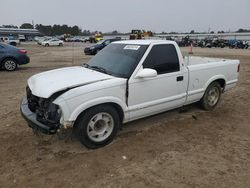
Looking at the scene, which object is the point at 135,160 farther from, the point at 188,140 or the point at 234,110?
the point at 234,110

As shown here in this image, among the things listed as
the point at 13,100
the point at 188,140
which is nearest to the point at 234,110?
the point at 188,140

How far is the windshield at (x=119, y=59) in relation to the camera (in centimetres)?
476

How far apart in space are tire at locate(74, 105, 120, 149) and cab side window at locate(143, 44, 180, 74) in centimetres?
110

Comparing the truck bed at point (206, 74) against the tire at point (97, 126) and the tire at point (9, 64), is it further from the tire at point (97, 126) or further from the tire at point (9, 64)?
the tire at point (9, 64)

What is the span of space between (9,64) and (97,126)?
10.2m

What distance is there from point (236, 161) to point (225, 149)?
0.40 m

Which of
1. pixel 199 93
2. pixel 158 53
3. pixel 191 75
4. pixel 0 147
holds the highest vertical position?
pixel 158 53

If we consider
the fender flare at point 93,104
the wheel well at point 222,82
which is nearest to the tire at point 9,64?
the wheel well at point 222,82

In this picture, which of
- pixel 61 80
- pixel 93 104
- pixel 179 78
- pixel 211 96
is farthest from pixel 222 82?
pixel 61 80

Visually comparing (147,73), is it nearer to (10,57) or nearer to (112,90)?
(112,90)

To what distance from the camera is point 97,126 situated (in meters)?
4.45

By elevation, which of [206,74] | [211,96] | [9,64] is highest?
[206,74]

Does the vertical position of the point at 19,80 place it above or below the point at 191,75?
below

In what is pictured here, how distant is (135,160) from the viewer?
411cm
